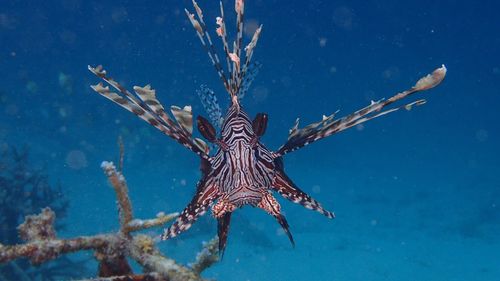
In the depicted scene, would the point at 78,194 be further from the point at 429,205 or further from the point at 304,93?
the point at 429,205

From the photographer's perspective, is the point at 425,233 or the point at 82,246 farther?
the point at 425,233

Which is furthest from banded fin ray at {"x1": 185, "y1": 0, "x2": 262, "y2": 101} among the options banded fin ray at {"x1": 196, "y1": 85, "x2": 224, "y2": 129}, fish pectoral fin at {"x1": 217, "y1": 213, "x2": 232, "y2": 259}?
fish pectoral fin at {"x1": 217, "y1": 213, "x2": 232, "y2": 259}

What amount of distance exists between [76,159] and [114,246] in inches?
1309

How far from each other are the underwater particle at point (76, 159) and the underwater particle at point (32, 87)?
5780 millimetres

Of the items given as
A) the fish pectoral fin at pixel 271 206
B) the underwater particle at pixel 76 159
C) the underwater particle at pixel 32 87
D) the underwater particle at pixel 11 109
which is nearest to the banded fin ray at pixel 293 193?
the fish pectoral fin at pixel 271 206

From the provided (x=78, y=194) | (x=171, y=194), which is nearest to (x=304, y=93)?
(x=171, y=194)

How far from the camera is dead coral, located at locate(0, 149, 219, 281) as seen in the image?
8.18ft

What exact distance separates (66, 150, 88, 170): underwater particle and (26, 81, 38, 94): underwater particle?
5.78 metres

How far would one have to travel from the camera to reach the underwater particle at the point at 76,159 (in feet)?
109

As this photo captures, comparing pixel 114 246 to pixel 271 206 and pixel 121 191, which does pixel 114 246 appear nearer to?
pixel 121 191

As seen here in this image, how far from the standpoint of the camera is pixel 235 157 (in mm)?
2895

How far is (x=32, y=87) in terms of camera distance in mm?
29906

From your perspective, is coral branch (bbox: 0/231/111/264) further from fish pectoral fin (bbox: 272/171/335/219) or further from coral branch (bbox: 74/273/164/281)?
fish pectoral fin (bbox: 272/171/335/219)

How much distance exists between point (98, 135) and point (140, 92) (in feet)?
103
